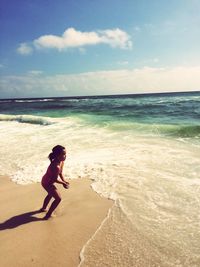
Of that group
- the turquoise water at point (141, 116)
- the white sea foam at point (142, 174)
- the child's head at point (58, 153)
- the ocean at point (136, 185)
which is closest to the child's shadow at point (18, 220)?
the child's head at point (58, 153)

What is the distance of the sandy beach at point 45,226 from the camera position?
396 cm

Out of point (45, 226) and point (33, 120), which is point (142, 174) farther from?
point (33, 120)

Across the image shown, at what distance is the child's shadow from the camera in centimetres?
493

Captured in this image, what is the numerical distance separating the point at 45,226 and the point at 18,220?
625mm

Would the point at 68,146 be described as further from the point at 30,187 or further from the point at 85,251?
the point at 85,251

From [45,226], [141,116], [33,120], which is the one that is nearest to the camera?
[45,226]

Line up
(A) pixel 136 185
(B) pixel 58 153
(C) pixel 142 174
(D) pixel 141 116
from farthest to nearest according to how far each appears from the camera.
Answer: (D) pixel 141 116, (C) pixel 142 174, (A) pixel 136 185, (B) pixel 58 153

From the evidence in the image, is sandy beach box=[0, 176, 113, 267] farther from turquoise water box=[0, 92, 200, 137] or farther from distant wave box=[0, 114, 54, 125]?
distant wave box=[0, 114, 54, 125]

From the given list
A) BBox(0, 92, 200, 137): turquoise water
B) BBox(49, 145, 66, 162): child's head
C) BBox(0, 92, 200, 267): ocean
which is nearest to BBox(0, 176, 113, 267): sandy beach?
BBox(0, 92, 200, 267): ocean

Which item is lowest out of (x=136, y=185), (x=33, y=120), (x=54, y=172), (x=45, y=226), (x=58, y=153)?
(x=45, y=226)

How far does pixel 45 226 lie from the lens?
4848 mm

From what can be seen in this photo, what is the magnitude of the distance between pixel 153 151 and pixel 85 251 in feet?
21.3

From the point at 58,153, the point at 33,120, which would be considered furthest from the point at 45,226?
the point at 33,120

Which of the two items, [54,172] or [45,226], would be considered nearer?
[45,226]
